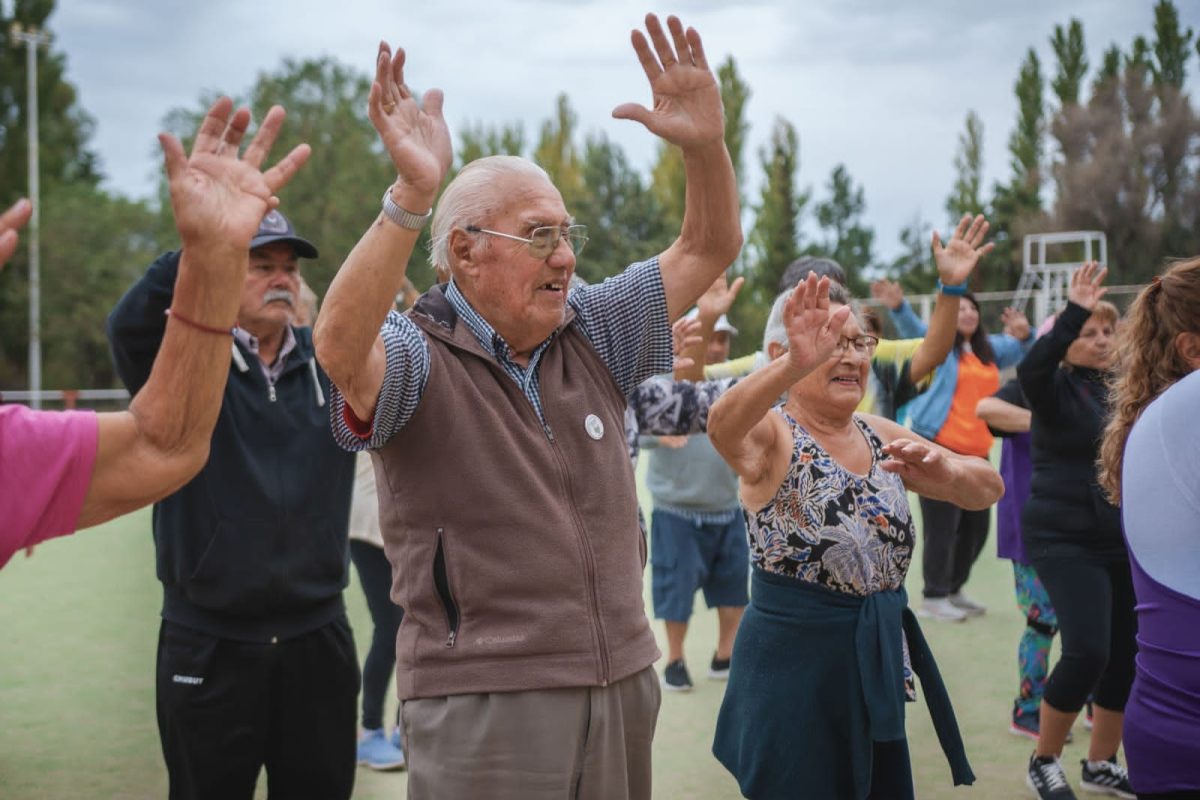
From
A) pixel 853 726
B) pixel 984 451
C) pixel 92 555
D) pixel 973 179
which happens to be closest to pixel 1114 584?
pixel 853 726

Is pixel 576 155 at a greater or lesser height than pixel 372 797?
greater

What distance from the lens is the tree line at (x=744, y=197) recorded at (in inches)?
1730

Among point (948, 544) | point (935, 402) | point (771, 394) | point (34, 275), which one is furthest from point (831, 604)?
point (34, 275)

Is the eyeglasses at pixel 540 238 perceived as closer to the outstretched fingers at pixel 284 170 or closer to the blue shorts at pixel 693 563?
the outstretched fingers at pixel 284 170

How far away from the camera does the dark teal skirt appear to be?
3852 mm

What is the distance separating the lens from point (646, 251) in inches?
1778

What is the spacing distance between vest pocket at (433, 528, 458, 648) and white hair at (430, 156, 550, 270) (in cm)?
71

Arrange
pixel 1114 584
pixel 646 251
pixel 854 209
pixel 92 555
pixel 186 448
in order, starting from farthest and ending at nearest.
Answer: pixel 854 209, pixel 646 251, pixel 92 555, pixel 1114 584, pixel 186 448

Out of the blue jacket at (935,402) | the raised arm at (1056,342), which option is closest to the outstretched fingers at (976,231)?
the raised arm at (1056,342)

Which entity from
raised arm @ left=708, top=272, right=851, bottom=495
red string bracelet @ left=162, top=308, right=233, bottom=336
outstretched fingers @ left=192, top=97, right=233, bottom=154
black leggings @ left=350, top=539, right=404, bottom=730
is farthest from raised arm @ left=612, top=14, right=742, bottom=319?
black leggings @ left=350, top=539, right=404, bottom=730

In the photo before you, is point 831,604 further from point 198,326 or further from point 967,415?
point 967,415

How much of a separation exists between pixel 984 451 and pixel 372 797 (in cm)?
481

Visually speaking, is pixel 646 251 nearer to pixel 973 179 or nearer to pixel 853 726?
pixel 973 179

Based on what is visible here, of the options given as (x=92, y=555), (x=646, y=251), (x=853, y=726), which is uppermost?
(x=646, y=251)
